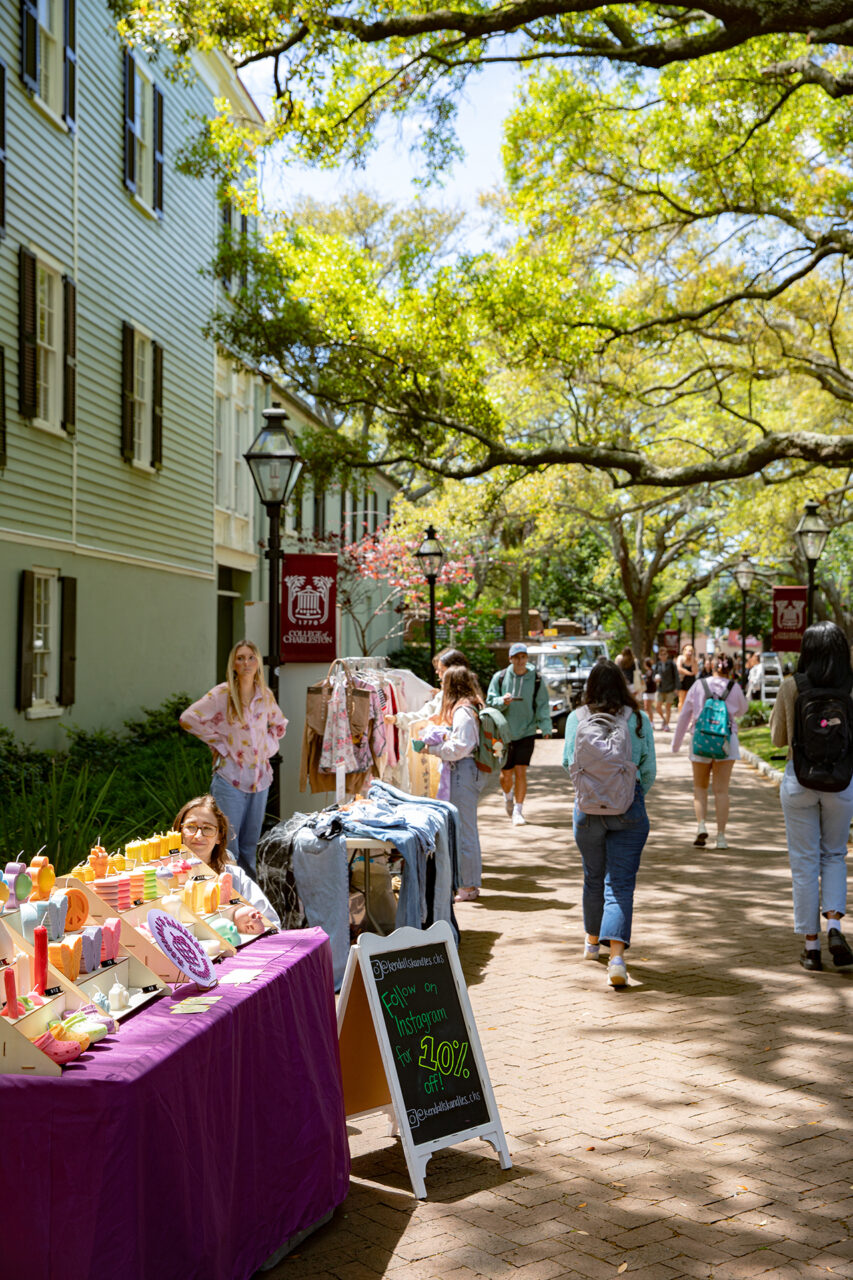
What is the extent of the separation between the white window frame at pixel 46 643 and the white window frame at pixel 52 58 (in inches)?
223

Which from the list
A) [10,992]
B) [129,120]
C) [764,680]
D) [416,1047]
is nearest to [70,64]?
[129,120]

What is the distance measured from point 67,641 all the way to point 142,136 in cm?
Result: 842

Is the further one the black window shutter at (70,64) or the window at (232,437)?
the window at (232,437)

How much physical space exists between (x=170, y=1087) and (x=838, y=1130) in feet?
10.5

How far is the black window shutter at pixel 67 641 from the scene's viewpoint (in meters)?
15.9

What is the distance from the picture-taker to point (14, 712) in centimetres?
1457

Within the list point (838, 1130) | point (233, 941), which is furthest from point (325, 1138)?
point (838, 1130)

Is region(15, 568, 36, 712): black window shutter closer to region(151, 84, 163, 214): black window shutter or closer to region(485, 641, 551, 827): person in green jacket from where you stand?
region(485, 641, 551, 827): person in green jacket

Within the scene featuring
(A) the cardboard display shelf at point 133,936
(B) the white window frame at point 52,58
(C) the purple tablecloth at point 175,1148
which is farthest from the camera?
(B) the white window frame at point 52,58

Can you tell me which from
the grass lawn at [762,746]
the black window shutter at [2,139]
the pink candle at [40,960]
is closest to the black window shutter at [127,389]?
the black window shutter at [2,139]

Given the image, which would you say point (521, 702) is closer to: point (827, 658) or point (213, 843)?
point (827, 658)

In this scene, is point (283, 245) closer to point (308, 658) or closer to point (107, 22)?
point (107, 22)

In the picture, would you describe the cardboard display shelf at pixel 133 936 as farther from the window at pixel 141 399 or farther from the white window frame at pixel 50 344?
the window at pixel 141 399

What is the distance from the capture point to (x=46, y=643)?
1567cm
